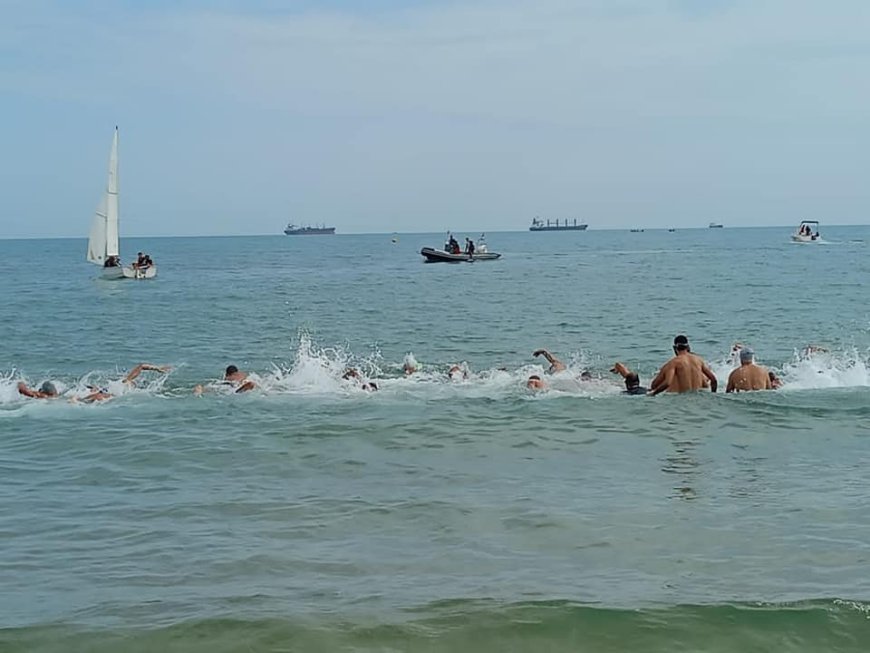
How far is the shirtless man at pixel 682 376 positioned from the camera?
52.4ft

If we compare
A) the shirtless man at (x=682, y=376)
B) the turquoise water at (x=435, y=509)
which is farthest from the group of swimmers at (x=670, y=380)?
the turquoise water at (x=435, y=509)

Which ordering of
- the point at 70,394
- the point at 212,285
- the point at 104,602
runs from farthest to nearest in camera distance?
the point at 212,285 → the point at 70,394 → the point at 104,602

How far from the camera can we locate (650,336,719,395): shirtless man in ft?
52.4

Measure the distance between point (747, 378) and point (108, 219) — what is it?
44.0 metres

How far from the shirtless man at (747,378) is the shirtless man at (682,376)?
42cm

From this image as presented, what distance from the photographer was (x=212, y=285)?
5750cm

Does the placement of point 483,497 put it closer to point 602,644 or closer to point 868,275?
point 602,644

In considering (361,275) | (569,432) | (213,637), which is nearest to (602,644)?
(213,637)

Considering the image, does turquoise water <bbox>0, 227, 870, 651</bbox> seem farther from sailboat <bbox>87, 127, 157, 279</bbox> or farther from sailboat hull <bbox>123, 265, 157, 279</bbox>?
sailboat hull <bbox>123, 265, 157, 279</bbox>

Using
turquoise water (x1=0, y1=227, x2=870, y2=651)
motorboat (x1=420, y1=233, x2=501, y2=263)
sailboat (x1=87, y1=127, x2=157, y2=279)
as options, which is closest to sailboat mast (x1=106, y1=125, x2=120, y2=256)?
sailboat (x1=87, y1=127, x2=157, y2=279)

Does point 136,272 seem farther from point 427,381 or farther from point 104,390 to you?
point 427,381

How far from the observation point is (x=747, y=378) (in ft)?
53.5

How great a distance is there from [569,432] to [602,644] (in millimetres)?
7268

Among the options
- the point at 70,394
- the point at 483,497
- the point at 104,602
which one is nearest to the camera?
the point at 104,602
